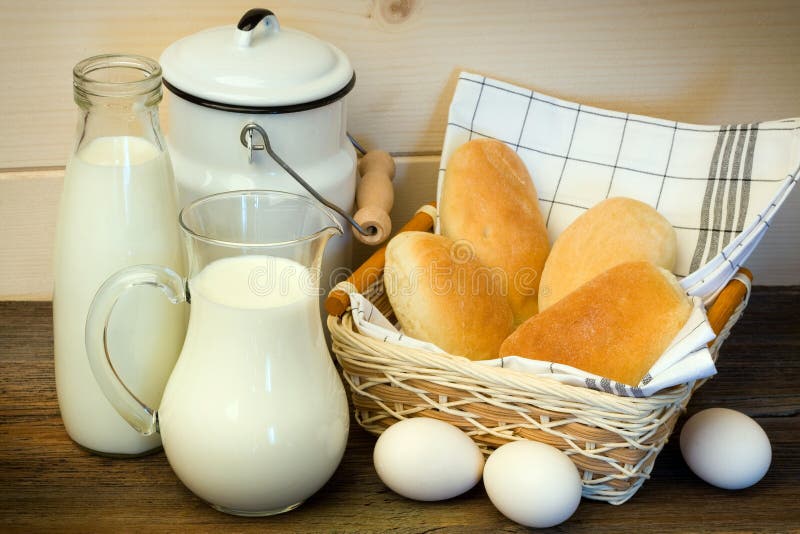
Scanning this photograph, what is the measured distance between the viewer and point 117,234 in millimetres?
621

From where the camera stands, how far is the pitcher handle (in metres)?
0.59

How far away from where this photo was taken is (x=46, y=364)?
0.80m

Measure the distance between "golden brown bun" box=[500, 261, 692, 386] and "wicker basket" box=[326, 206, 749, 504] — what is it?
0.04 meters

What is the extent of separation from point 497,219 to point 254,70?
0.87 feet

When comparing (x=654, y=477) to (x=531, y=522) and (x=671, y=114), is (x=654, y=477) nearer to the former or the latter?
(x=531, y=522)

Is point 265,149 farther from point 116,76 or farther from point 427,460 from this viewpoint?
point 427,460

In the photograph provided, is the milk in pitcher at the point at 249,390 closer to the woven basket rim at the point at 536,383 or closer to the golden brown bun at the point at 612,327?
the woven basket rim at the point at 536,383

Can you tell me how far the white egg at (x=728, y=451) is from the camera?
66cm

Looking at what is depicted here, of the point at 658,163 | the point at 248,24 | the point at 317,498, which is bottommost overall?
the point at 317,498

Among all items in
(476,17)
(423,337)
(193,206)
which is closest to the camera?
(193,206)

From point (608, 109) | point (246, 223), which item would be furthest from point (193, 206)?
point (608, 109)

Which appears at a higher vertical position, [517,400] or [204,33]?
[204,33]

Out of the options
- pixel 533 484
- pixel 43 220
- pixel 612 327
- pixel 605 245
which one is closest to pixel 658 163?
pixel 605 245

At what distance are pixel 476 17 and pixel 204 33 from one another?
28cm
